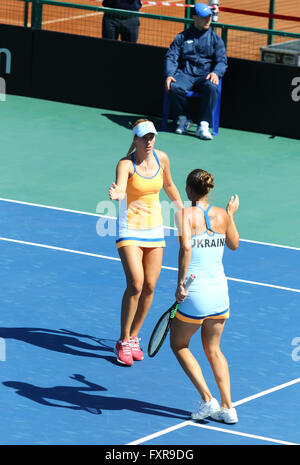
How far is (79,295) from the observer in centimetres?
1167

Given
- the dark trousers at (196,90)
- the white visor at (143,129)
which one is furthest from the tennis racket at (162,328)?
the dark trousers at (196,90)

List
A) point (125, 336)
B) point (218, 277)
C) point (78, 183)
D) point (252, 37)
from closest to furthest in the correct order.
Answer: point (218, 277) → point (125, 336) → point (78, 183) → point (252, 37)

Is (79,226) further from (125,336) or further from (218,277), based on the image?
(218,277)

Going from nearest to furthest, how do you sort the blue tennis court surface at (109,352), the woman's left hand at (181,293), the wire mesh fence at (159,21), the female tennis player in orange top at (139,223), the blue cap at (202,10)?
the woman's left hand at (181,293) < the blue tennis court surface at (109,352) < the female tennis player in orange top at (139,223) < the blue cap at (202,10) < the wire mesh fence at (159,21)

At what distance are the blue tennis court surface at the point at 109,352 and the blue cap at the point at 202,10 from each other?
219 inches

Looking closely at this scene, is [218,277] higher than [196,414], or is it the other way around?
[218,277]

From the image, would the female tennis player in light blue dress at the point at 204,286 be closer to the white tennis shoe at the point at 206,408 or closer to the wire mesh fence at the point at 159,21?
the white tennis shoe at the point at 206,408

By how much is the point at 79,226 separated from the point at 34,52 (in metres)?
7.52

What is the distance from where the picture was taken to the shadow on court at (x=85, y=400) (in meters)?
9.04

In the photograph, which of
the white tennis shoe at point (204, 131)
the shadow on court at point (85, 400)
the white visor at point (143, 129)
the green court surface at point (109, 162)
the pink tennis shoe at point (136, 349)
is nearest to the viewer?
the shadow on court at point (85, 400)

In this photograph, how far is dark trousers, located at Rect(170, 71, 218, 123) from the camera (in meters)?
18.3

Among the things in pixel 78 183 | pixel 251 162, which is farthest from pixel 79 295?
pixel 251 162

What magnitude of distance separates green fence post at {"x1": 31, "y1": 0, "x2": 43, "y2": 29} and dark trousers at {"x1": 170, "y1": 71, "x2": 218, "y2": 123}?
3454mm

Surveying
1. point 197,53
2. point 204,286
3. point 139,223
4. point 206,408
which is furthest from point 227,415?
point 197,53
